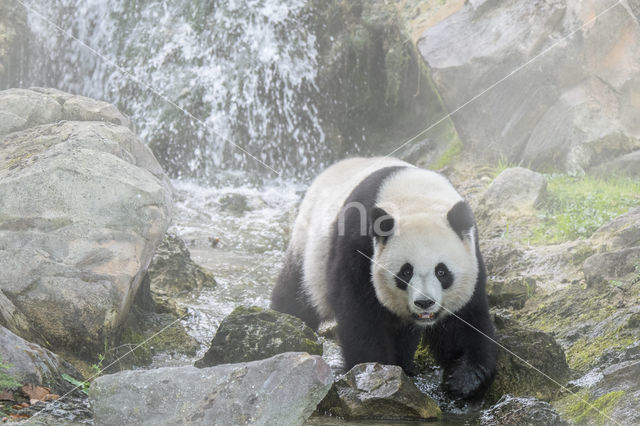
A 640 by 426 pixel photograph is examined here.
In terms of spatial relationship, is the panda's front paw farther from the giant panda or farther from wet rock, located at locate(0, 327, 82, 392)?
wet rock, located at locate(0, 327, 82, 392)

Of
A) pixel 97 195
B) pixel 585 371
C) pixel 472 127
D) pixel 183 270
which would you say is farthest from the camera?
pixel 472 127

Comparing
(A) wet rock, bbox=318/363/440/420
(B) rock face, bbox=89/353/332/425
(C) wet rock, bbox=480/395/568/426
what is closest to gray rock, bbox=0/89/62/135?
(B) rock face, bbox=89/353/332/425

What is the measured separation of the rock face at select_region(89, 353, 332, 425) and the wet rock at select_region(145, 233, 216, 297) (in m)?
3.48

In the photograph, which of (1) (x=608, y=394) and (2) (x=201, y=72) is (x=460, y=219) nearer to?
(1) (x=608, y=394)

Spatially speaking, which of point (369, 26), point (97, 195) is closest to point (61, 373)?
point (97, 195)

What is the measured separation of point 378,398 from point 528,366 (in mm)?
1189

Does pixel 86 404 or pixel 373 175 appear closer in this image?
pixel 86 404

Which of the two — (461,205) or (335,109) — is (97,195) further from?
(335,109)

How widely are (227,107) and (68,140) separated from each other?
7.30m

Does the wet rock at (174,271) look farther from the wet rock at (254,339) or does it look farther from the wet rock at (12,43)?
the wet rock at (12,43)

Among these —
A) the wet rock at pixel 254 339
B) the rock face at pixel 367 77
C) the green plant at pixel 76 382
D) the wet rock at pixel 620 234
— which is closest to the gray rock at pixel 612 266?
the wet rock at pixel 620 234

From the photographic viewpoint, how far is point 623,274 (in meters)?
5.23

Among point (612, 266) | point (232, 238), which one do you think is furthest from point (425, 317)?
point (232, 238)

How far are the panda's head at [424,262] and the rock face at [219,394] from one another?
3.82ft
